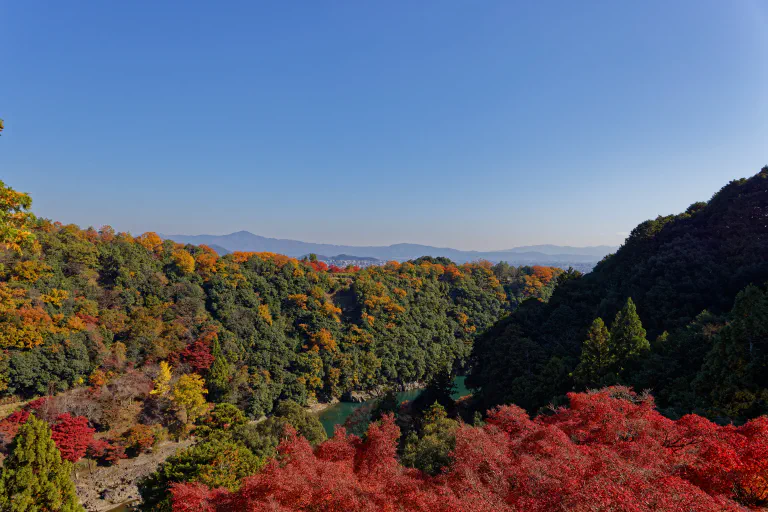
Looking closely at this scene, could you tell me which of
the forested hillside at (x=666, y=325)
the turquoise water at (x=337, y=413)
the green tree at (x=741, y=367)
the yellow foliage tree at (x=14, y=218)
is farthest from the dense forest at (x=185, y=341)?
the green tree at (x=741, y=367)

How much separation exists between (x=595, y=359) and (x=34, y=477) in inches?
869

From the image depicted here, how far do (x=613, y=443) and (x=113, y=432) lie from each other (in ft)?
87.3

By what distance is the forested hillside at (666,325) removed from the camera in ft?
38.8

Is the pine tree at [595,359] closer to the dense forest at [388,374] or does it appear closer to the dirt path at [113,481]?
A: the dense forest at [388,374]

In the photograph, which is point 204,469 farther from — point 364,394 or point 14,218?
point 364,394

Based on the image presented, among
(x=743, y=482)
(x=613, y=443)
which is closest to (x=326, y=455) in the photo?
(x=613, y=443)

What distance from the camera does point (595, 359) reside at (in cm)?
1730

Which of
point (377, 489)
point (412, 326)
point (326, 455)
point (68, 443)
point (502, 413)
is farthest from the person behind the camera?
point (412, 326)

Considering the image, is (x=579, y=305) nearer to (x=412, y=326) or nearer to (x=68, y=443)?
(x=412, y=326)

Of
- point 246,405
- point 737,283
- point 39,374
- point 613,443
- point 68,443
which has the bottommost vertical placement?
point 246,405

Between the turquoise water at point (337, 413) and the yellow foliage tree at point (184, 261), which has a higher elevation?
the yellow foliage tree at point (184, 261)

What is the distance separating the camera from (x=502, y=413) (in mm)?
10539

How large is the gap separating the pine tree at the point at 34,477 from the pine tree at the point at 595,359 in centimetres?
2038

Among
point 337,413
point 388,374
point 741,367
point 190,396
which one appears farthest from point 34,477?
point 388,374
